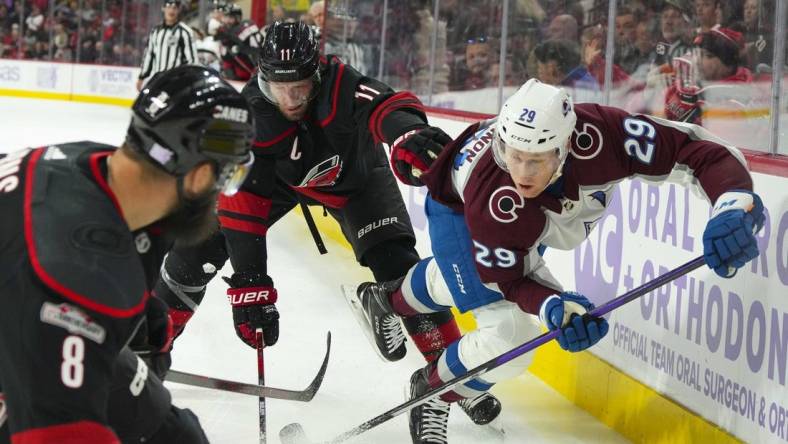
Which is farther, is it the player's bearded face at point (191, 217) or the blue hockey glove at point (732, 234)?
the blue hockey glove at point (732, 234)

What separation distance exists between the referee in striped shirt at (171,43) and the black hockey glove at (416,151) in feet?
25.8

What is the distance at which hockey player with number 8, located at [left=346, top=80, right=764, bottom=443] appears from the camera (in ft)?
8.64

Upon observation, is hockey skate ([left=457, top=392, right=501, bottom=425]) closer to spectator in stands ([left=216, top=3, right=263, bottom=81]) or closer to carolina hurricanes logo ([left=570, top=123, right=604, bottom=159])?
carolina hurricanes logo ([left=570, top=123, right=604, bottom=159])

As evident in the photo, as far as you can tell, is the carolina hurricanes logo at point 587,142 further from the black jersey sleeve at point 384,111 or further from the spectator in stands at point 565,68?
the spectator in stands at point 565,68

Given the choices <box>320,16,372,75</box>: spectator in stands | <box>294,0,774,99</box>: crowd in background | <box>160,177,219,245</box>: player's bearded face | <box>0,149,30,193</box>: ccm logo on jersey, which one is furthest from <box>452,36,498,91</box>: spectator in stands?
<box>0,149,30,193</box>: ccm logo on jersey

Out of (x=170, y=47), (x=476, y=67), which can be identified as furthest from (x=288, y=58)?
(x=170, y=47)

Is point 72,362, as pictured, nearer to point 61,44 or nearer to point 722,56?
point 722,56

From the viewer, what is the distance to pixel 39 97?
623 inches

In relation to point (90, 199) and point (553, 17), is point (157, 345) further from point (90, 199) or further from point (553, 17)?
point (553, 17)

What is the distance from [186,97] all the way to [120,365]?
498 millimetres

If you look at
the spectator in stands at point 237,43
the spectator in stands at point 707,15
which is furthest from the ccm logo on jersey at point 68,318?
the spectator in stands at point 237,43

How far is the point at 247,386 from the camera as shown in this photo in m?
3.20

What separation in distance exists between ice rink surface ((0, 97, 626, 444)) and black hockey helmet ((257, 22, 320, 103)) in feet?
3.51

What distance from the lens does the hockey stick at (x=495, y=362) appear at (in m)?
2.72
